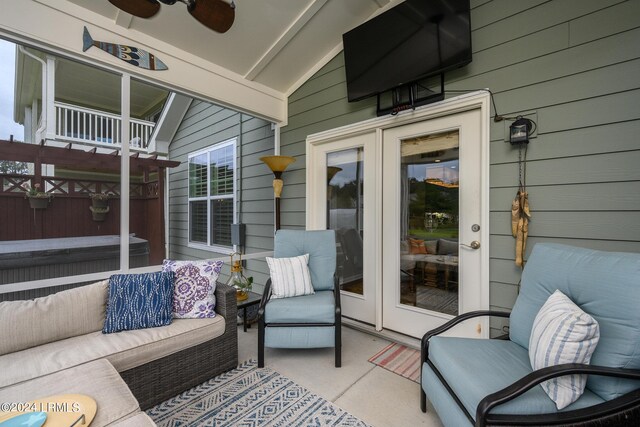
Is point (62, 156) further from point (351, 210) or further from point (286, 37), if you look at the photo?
point (351, 210)

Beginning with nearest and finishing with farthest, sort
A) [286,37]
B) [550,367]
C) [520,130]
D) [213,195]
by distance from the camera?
[550,367] < [520,130] < [286,37] < [213,195]

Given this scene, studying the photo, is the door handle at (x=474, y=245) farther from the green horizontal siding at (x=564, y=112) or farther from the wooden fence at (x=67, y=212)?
the wooden fence at (x=67, y=212)

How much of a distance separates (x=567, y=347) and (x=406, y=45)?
248 centimetres

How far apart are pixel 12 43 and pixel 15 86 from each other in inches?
12.0

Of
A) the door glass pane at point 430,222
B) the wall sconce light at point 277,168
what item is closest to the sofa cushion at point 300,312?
the door glass pane at point 430,222

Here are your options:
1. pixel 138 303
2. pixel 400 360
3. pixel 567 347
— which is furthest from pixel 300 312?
pixel 567 347

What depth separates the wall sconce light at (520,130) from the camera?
2.07 meters

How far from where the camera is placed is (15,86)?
81.6 inches

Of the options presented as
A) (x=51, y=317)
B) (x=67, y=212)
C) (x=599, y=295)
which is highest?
(x=67, y=212)

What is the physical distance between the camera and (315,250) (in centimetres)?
291

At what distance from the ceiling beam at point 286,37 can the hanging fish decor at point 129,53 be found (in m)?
0.96

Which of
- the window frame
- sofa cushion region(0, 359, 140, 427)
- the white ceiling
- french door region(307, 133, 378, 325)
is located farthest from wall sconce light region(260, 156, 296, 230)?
sofa cushion region(0, 359, 140, 427)

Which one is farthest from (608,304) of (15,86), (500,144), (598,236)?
(15,86)

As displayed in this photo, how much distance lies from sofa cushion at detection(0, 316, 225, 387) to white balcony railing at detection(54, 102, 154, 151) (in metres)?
1.60
